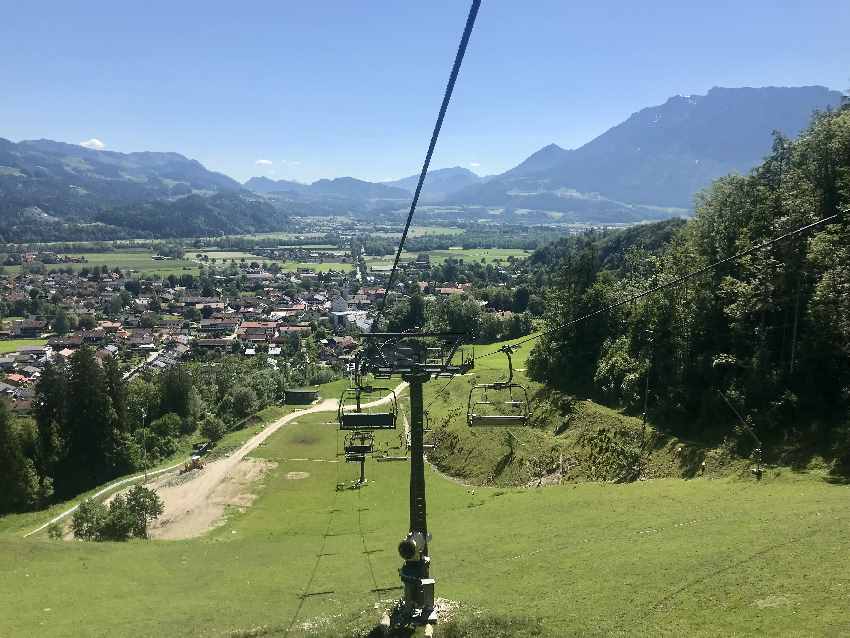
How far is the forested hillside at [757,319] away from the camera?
24.6 metres

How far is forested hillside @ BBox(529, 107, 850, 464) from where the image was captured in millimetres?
24562

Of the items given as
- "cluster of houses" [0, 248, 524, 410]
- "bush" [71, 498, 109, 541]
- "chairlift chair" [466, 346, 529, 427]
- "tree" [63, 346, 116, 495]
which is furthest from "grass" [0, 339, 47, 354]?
"chairlift chair" [466, 346, 529, 427]

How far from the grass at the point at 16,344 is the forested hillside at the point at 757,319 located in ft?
313

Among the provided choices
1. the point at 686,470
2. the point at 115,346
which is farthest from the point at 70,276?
the point at 686,470

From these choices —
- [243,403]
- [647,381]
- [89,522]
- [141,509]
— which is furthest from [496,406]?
[243,403]

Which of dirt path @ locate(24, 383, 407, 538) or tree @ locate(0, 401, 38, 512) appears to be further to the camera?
tree @ locate(0, 401, 38, 512)

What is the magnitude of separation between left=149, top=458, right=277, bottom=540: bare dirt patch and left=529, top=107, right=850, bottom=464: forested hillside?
22.4 meters

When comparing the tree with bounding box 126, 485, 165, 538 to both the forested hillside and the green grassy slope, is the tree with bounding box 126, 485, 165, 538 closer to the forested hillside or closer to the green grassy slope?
the green grassy slope

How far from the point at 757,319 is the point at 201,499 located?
3222 centimetres

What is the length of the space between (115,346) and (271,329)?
26.6m

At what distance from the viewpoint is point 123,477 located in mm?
47000

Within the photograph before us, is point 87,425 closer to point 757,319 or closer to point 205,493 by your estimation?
point 205,493

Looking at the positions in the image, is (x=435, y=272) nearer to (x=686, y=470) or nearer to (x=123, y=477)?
(x=123, y=477)

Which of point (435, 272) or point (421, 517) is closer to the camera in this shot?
point (421, 517)
